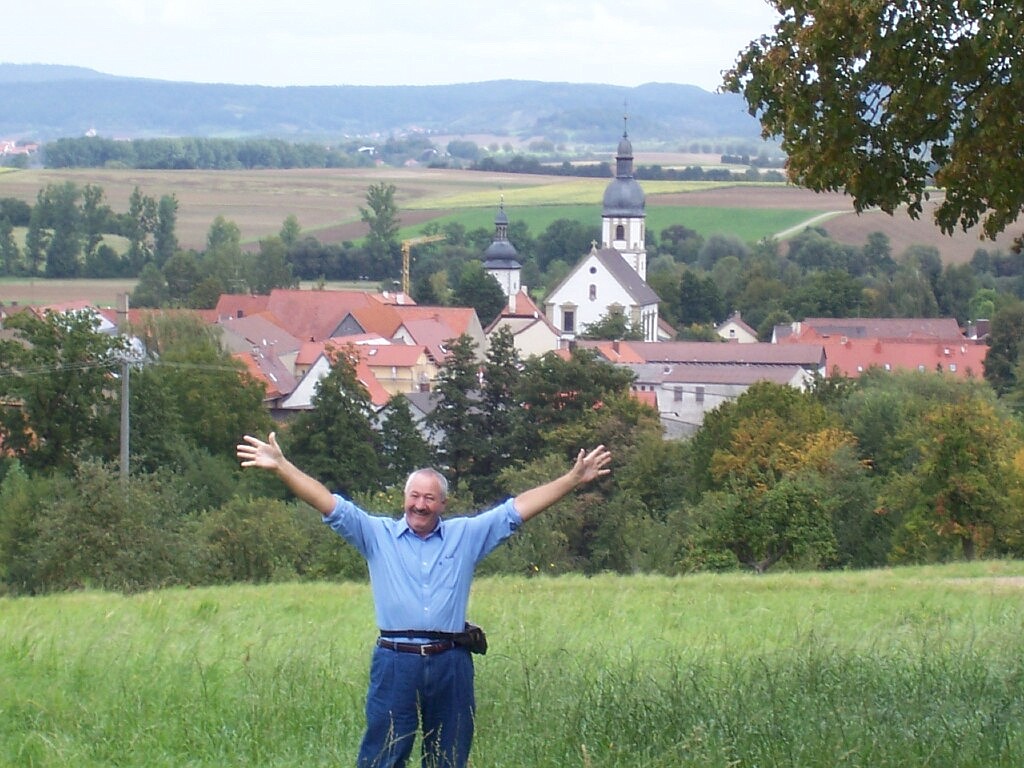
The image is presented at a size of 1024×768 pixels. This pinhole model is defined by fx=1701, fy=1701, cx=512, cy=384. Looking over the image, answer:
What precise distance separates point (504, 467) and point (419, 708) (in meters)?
52.6

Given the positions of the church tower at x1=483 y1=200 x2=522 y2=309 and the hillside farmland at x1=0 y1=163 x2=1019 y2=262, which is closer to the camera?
the church tower at x1=483 y1=200 x2=522 y2=309

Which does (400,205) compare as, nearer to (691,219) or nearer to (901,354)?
(691,219)

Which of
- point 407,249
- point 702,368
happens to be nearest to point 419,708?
point 702,368

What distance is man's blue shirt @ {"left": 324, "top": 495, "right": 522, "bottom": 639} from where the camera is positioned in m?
6.07

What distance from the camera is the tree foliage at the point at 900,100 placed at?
8242 mm

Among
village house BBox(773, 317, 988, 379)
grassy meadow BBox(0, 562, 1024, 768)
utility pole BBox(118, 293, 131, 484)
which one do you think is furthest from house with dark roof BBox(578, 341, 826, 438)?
grassy meadow BBox(0, 562, 1024, 768)

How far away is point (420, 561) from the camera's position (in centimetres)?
612

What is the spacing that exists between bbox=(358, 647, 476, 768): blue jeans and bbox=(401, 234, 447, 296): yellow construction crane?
13827 centimetres

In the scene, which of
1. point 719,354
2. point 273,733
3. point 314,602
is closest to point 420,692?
point 273,733

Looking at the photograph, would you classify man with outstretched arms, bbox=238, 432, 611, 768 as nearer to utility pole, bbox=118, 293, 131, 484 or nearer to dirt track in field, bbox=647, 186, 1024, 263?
utility pole, bbox=118, 293, 131, 484

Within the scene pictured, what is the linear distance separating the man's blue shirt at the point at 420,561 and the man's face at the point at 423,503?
0.15ft

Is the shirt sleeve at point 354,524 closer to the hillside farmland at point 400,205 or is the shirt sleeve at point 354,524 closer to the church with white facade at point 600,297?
the church with white facade at point 600,297

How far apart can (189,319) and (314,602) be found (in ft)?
239

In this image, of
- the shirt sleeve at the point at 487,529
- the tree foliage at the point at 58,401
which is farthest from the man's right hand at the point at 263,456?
the tree foliage at the point at 58,401
